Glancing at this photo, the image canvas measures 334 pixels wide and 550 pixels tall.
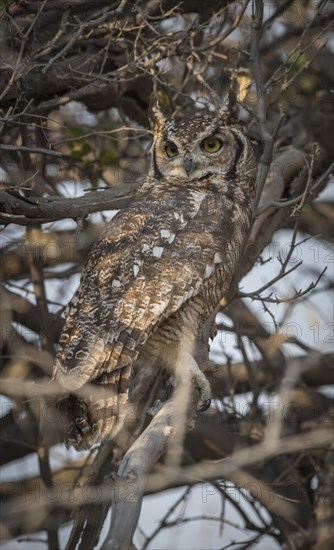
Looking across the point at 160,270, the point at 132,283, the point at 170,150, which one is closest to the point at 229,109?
the point at 170,150

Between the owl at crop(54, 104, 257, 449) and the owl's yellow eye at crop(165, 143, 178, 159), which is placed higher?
the owl's yellow eye at crop(165, 143, 178, 159)

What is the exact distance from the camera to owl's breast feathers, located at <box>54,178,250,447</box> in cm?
346

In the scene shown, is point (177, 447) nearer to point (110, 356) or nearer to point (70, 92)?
point (110, 356)

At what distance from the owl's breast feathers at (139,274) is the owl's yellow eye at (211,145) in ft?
0.79

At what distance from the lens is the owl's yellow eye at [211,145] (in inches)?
163

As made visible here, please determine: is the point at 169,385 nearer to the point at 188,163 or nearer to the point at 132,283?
the point at 132,283

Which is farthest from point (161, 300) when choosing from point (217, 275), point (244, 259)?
point (244, 259)

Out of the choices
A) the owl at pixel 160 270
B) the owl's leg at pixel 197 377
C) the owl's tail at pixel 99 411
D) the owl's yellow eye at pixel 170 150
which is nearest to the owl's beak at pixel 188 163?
the owl at pixel 160 270

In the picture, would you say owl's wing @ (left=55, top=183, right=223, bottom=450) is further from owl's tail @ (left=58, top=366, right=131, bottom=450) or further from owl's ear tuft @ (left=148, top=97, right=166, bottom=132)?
owl's ear tuft @ (left=148, top=97, right=166, bottom=132)

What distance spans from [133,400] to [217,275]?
843mm

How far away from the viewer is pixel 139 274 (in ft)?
12.0

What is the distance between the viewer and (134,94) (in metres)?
5.05

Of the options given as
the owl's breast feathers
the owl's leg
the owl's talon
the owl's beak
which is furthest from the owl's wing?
the owl's talon

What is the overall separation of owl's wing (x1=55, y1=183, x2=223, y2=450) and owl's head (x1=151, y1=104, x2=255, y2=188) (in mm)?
188
